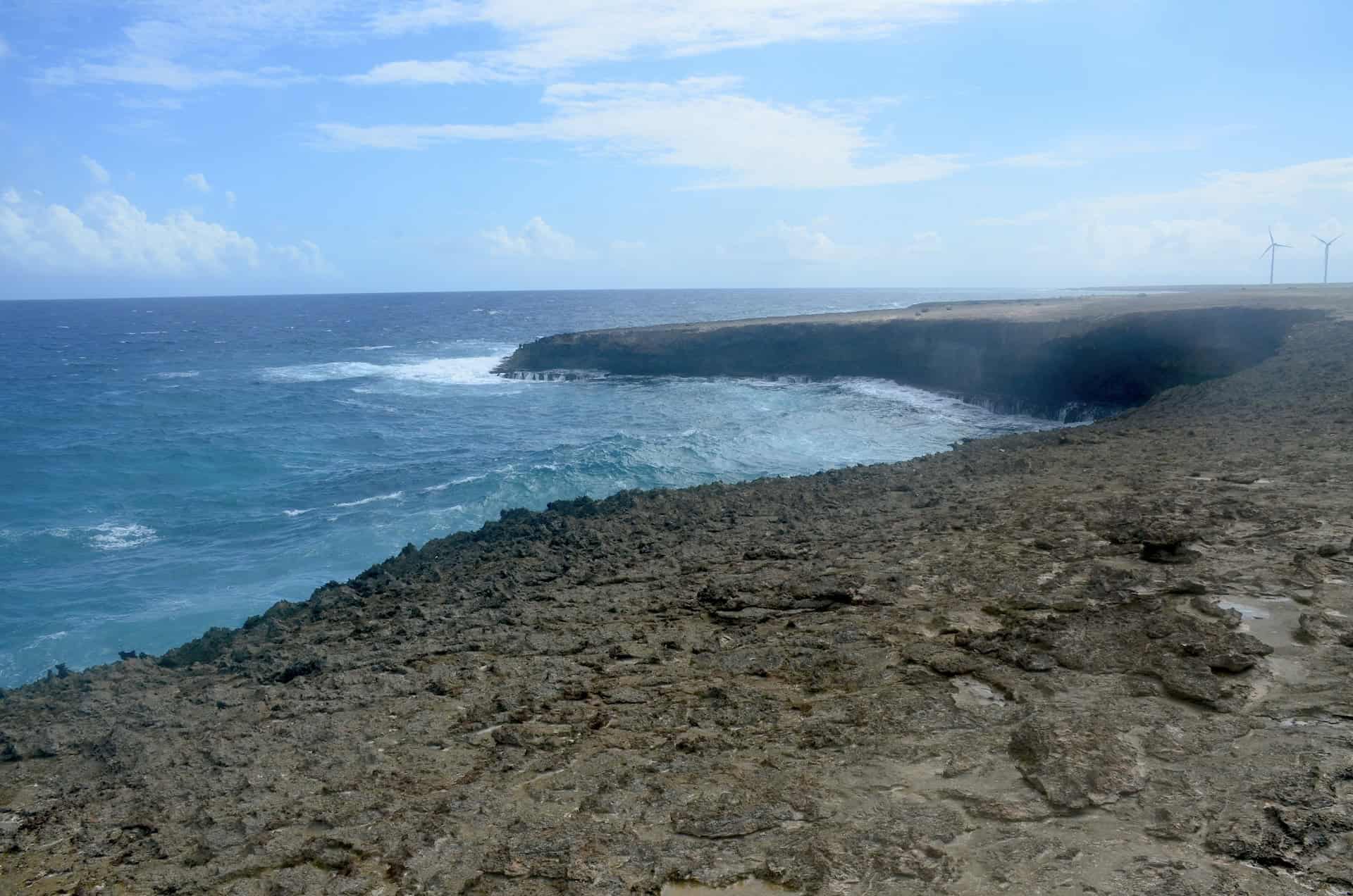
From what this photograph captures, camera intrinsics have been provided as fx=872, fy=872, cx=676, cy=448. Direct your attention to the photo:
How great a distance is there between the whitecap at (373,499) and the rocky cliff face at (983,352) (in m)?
22.7

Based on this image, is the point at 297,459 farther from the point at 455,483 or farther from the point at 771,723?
the point at 771,723

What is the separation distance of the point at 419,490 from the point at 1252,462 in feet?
62.0

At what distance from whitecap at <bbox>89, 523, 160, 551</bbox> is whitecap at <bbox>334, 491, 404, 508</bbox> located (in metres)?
4.17

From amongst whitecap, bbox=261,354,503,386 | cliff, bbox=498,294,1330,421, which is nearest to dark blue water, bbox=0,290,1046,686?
whitecap, bbox=261,354,503,386

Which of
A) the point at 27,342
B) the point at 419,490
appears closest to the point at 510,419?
the point at 419,490

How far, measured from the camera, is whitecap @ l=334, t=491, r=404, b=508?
22.3 meters

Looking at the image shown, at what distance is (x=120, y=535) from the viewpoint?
66.0ft

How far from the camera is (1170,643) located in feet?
21.9

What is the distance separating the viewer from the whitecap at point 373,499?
73.1 feet

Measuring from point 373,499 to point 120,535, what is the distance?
18.5 feet

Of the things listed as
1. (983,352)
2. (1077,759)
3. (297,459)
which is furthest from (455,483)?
(983,352)

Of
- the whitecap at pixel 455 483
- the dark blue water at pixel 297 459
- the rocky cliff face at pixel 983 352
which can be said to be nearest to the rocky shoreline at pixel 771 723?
the dark blue water at pixel 297 459

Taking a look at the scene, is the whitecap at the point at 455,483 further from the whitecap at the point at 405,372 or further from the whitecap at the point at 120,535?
the whitecap at the point at 405,372

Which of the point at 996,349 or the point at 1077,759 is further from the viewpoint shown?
the point at 996,349
